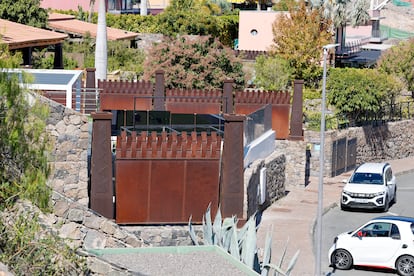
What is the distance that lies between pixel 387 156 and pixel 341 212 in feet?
41.6

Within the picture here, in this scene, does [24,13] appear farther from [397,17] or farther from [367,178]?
[397,17]

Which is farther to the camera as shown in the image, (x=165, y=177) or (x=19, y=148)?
(x=165, y=177)

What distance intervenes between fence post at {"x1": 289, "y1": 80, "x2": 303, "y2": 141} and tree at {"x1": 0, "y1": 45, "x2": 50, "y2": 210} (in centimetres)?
2276

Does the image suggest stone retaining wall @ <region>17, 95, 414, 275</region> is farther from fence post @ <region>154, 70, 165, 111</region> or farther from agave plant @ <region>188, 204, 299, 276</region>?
fence post @ <region>154, 70, 165, 111</region>

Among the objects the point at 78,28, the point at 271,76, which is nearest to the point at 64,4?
the point at 78,28

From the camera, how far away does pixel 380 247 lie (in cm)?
2428

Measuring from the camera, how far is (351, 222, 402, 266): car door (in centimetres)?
2419

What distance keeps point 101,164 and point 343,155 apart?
67.2 feet

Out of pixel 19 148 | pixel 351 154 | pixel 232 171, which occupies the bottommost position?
pixel 351 154

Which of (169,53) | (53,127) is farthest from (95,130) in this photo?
(169,53)

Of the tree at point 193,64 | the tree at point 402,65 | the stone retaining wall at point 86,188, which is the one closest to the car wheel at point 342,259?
the stone retaining wall at point 86,188

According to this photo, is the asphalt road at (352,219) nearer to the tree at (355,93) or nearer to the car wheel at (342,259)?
the car wheel at (342,259)

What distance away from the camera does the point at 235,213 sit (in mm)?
23406

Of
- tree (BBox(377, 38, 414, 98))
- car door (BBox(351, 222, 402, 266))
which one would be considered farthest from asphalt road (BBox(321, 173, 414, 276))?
tree (BBox(377, 38, 414, 98))
